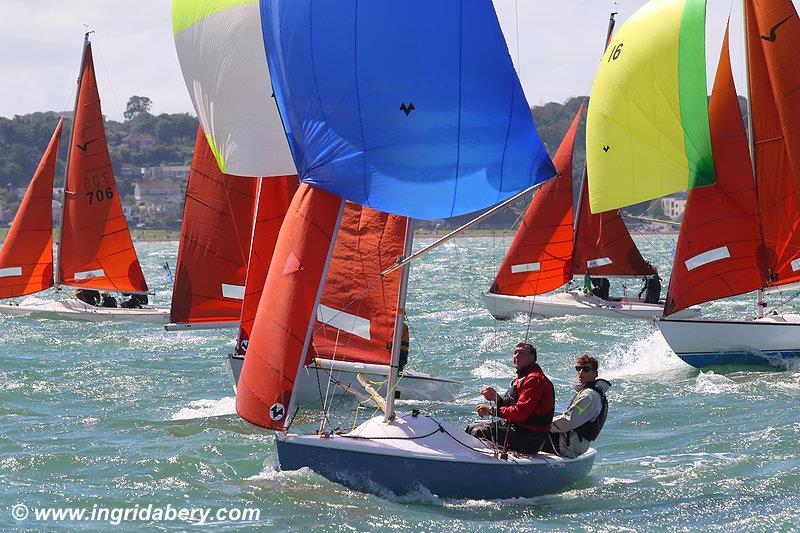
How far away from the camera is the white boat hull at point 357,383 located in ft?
44.5

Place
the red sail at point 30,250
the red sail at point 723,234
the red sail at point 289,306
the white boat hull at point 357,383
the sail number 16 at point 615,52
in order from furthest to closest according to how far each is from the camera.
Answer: the red sail at point 30,250, the sail number 16 at point 615,52, the red sail at point 723,234, the white boat hull at point 357,383, the red sail at point 289,306

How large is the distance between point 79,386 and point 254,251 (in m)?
4.07

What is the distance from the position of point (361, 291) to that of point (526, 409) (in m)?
3.08

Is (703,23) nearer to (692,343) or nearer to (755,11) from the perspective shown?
(755,11)

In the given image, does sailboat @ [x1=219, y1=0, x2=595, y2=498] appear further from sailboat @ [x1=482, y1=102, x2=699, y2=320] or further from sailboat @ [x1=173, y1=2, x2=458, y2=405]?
sailboat @ [x1=482, y1=102, x2=699, y2=320]

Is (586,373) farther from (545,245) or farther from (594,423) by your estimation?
(545,245)

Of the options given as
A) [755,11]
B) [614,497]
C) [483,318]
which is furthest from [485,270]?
[614,497]

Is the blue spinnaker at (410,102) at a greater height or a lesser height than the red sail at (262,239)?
greater

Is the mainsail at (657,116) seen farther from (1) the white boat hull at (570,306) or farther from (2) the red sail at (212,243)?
(1) the white boat hull at (570,306)

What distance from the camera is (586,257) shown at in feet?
88.1

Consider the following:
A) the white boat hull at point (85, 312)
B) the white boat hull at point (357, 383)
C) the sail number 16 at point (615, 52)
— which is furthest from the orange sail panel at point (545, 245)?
the white boat hull at point (357, 383)

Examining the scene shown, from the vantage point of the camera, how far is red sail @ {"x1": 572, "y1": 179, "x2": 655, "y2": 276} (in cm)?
2686

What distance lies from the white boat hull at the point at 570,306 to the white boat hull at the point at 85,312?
21.3ft

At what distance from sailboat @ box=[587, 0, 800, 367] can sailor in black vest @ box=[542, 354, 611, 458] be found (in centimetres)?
705
